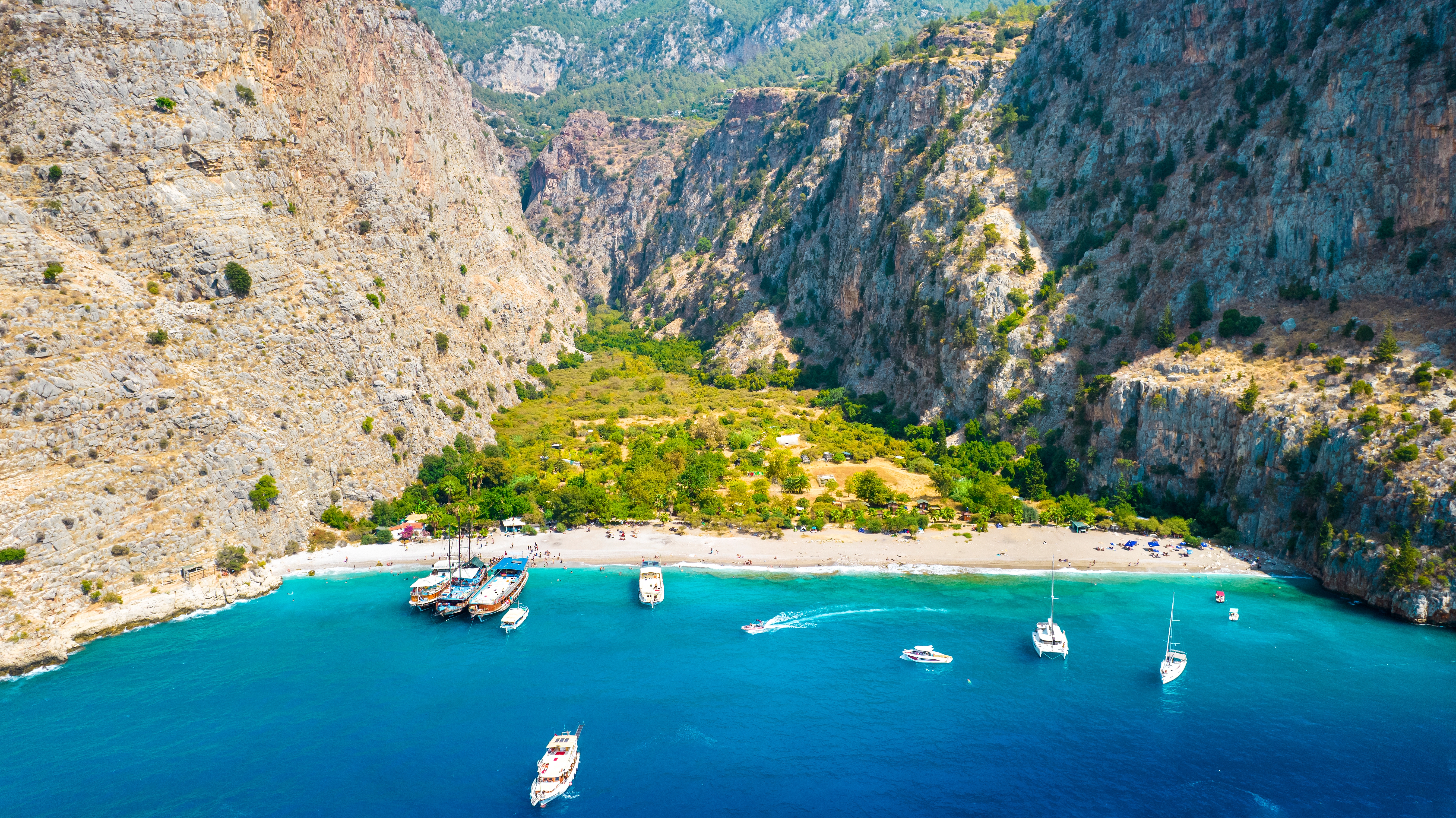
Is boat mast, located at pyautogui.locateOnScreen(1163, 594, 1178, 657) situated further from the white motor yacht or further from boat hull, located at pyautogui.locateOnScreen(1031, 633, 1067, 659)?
the white motor yacht

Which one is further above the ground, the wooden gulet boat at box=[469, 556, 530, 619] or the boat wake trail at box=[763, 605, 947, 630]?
the wooden gulet boat at box=[469, 556, 530, 619]

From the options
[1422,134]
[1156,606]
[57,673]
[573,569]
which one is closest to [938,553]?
[1156,606]

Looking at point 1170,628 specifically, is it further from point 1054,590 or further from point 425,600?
point 425,600

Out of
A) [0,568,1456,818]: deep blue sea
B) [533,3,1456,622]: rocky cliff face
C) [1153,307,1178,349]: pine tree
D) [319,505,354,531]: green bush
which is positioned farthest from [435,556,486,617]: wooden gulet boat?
[1153,307,1178,349]: pine tree

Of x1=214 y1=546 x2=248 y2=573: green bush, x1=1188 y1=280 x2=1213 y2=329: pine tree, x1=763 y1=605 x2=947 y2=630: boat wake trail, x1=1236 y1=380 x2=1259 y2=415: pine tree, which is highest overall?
x1=1188 y1=280 x2=1213 y2=329: pine tree

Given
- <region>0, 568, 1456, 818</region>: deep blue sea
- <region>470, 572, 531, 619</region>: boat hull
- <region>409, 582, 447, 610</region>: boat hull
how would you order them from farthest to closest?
<region>409, 582, 447, 610</region>: boat hull → <region>470, 572, 531, 619</region>: boat hull → <region>0, 568, 1456, 818</region>: deep blue sea

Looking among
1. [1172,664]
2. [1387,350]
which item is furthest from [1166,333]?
[1172,664]
